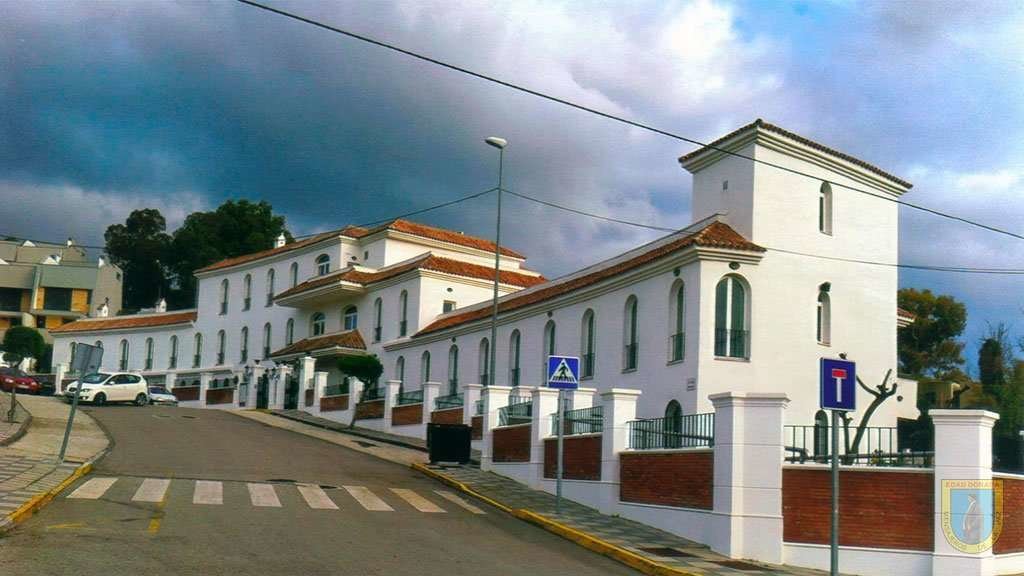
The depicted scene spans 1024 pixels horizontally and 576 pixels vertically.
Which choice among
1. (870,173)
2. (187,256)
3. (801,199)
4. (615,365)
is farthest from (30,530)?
(187,256)

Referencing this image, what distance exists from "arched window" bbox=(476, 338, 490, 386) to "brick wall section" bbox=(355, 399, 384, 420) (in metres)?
4.06

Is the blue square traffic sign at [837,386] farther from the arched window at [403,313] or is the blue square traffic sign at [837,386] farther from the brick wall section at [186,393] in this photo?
the brick wall section at [186,393]

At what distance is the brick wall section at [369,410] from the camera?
4144cm

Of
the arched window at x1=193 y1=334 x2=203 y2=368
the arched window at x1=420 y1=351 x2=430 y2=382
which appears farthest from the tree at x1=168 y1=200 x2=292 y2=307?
the arched window at x1=420 y1=351 x2=430 y2=382

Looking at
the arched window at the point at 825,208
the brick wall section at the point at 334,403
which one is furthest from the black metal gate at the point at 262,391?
the arched window at the point at 825,208

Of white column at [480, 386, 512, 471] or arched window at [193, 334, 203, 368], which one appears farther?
arched window at [193, 334, 203, 368]

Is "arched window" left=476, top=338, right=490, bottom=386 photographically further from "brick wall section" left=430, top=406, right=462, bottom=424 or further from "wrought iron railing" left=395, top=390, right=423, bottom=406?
"brick wall section" left=430, top=406, right=462, bottom=424

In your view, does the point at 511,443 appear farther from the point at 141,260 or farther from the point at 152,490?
the point at 141,260

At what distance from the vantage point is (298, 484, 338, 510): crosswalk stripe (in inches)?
738

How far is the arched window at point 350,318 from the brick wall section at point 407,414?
49.9 feet

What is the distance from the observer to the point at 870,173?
3234 cm

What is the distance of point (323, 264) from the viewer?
60.2 metres

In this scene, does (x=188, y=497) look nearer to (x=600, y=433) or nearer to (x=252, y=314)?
(x=600, y=433)

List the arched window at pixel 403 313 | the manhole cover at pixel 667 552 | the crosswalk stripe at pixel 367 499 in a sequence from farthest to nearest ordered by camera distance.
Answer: the arched window at pixel 403 313
the crosswalk stripe at pixel 367 499
the manhole cover at pixel 667 552
